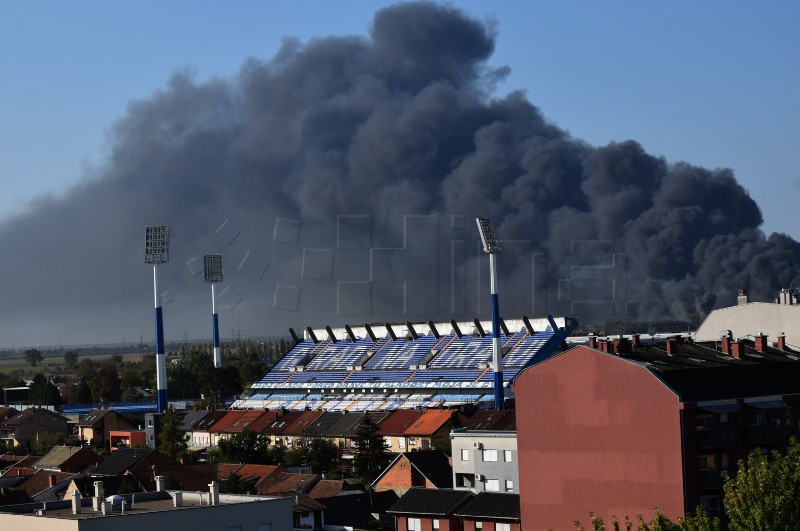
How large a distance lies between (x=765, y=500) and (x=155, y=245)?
171 ft

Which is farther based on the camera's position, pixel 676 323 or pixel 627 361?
pixel 676 323

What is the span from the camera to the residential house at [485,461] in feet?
105

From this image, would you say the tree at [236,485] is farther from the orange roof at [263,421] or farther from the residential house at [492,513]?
the orange roof at [263,421]

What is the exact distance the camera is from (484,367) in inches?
2313

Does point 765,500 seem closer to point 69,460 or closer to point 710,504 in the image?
point 710,504

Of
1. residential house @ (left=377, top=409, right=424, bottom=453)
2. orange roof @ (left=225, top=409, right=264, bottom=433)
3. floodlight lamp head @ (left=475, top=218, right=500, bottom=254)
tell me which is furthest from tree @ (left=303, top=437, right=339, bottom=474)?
floodlight lamp head @ (left=475, top=218, right=500, bottom=254)

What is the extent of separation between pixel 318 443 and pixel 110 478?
11231mm

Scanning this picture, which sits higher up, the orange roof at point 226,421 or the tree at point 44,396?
the tree at point 44,396

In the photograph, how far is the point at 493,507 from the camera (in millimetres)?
28734

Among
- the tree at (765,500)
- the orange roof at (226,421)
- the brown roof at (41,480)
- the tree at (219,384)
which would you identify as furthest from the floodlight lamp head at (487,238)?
the tree at (765,500)

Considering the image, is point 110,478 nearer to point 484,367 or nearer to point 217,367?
point 484,367

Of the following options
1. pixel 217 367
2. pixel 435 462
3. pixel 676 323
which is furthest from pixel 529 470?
pixel 676 323

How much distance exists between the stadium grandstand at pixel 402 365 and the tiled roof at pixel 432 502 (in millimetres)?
21712

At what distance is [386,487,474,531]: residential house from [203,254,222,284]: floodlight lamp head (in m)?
48.5
